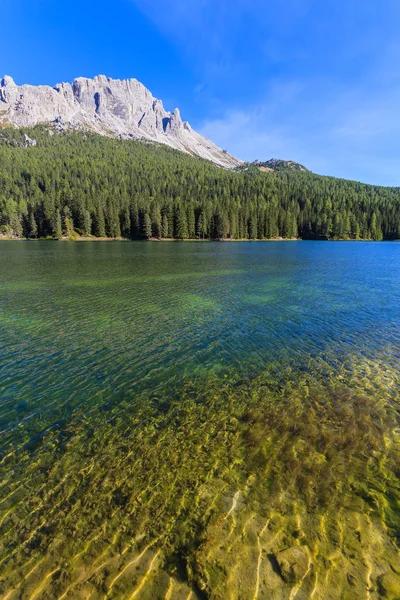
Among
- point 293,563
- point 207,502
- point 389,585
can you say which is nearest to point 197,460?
point 207,502

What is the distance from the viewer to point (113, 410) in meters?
→ 13.1

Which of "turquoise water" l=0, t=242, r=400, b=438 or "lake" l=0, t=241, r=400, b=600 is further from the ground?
"turquoise water" l=0, t=242, r=400, b=438

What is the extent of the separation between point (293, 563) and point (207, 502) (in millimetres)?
2646

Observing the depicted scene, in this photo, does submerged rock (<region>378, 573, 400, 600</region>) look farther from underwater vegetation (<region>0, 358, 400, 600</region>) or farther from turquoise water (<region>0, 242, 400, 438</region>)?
turquoise water (<region>0, 242, 400, 438</region>)

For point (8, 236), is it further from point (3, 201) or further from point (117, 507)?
point (117, 507)

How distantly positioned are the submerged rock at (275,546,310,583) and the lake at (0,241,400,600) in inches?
1.9

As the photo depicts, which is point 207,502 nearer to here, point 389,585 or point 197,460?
point 197,460

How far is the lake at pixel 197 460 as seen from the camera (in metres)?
6.66

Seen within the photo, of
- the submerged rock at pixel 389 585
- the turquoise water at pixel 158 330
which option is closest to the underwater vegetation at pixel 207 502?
the submerged rock at pixel 389 585

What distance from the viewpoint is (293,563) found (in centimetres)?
680

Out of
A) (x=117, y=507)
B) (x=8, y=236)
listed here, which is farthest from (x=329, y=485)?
(x=8, y=236)

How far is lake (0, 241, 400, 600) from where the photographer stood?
21.9 ft

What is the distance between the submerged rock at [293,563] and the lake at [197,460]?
0.05 meters

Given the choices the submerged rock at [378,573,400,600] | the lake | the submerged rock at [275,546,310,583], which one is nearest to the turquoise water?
the lake
